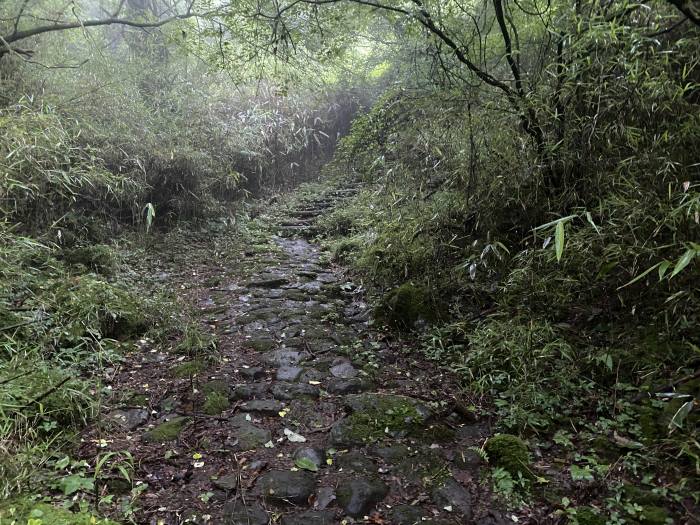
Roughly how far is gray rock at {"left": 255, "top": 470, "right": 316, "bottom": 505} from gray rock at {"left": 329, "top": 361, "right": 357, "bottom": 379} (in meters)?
1.16

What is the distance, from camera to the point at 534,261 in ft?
12.1

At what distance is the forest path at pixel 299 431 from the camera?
237cm

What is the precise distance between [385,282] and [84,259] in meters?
3.40

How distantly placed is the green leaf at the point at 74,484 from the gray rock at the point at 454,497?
5.97ft

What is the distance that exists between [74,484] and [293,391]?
1579mm

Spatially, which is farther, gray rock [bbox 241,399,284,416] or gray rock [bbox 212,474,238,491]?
gray rock [bbox 241,399,284,416]

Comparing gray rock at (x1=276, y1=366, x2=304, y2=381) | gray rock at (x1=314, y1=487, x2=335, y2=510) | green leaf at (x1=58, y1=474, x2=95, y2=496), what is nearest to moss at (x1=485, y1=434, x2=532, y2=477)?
gray rock at (x1=314, y1=487, x2=335, y2=510)

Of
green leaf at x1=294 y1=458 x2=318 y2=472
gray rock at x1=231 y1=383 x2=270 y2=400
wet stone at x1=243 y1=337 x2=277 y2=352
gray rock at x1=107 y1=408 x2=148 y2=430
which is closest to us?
green leaf at x1=294 y1=458 x2=318 y2=472

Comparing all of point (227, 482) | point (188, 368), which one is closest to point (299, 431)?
point (227, 482)

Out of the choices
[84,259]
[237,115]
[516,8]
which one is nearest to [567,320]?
[516,8]

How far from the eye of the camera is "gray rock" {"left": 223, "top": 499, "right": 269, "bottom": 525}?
2.23m

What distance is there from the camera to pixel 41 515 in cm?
187

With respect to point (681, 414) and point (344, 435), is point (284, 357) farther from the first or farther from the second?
point (681, 414)

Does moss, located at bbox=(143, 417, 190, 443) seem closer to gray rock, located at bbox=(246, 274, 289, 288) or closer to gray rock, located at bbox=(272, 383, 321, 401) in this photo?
gray rock, located at bbox=(272, 383, 321, 401)
